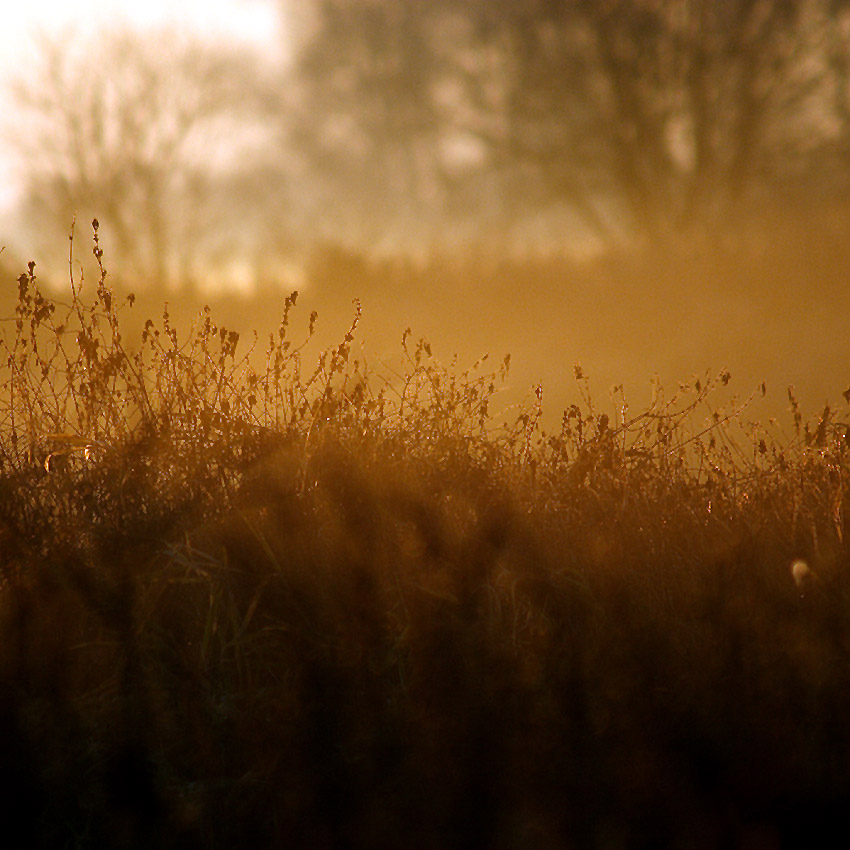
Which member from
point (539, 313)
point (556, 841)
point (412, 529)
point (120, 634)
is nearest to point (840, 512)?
point (412, 529)

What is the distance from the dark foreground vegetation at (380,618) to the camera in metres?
1.89

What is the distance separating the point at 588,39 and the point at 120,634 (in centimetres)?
1307

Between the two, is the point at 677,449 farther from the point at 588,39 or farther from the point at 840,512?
the point at 588,39

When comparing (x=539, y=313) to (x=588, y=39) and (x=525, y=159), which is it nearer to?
(x=525, y=159)

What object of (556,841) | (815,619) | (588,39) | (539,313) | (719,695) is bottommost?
(556,841)

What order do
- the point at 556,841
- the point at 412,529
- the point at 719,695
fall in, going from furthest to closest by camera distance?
the point at 412,529, the point at 719,695, the point at 556,841

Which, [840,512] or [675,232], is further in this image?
[675,232]

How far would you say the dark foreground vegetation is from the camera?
189 cm

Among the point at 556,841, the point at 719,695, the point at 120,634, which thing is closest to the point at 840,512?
the point at 719,695

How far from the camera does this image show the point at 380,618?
7.58ft

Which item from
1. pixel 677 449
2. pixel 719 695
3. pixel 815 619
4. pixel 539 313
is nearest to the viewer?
pixel 719 695

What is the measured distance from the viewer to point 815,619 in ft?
7.97

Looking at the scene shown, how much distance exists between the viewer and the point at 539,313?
39.8ft

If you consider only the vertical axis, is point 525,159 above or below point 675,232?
above
